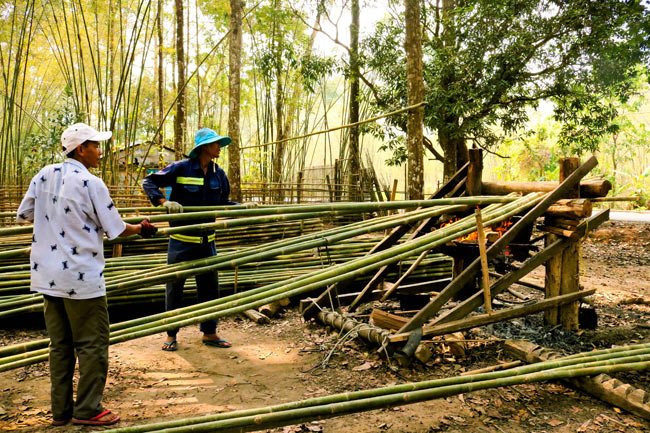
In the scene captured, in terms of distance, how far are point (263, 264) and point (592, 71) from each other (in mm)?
5939

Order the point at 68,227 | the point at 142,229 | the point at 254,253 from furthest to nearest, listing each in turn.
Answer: the point at 254,253, the point at 142,229, the point at 68,227

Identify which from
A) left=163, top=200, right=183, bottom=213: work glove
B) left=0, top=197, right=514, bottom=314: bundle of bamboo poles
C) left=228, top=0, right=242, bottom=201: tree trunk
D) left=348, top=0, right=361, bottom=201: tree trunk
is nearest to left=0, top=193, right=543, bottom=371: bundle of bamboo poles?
left=0, top=197, right=514, bottom=314: bundle of bamboo poles

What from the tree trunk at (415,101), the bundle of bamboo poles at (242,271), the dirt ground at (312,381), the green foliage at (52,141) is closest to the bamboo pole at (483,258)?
the dirt ground at (312,381)

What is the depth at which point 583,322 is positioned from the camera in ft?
12.8

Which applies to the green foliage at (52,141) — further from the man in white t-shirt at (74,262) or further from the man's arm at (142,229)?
the man's arm at (142,229)

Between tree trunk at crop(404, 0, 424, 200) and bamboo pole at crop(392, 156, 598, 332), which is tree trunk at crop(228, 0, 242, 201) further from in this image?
bamboo pole at crop(392, 156, 598, 332)

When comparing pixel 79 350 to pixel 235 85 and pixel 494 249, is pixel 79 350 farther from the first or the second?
pixel 235 85

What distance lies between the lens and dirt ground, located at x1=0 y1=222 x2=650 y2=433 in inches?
94.9

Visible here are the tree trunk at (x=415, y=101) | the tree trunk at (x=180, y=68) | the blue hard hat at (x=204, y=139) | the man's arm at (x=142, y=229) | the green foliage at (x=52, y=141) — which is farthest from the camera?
the tree trunk at (x=180, y=68)

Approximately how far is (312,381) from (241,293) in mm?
809

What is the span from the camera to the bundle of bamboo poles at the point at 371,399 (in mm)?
1873

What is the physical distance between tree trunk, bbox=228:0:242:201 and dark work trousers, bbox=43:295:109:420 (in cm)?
410

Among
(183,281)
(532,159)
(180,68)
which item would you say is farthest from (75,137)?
(532,159)

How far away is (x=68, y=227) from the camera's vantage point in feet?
7.07
